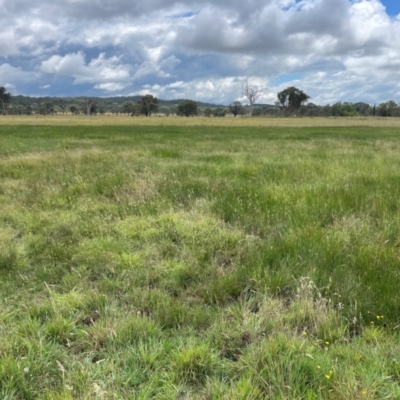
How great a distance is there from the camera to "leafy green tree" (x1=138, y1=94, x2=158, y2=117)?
14625cm

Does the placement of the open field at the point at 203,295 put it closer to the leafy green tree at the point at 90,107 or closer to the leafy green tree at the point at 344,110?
the leafy green tree at the point at 344,110

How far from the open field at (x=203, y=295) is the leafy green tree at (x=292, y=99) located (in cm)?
14294

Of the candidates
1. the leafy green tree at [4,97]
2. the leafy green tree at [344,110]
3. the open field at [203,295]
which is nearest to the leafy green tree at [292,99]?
the leafy green tree at [344,110]

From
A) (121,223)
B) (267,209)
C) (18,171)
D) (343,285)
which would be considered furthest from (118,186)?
(343,285)

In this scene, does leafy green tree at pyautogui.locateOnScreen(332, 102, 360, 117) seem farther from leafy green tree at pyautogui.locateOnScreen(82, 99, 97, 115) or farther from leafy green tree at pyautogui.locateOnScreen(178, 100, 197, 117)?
leafy green tree at pyautogui.locateOnScreen(82, 99, 97, 115)

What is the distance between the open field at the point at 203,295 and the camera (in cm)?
234

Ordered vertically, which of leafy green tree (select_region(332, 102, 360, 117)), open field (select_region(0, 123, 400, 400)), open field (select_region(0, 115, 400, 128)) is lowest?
open field (select_region(0, 123, 400, 400))

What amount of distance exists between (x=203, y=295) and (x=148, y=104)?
5877 inches

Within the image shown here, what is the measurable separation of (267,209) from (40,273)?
3.59 metres

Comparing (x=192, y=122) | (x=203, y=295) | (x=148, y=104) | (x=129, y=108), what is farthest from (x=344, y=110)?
(x=203, y=295)

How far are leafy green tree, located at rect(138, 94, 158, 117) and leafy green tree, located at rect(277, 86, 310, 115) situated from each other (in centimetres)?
5174

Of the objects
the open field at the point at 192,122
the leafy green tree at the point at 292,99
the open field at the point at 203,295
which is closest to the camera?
the open field at the point at 203,295

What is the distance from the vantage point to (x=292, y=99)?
465 ft

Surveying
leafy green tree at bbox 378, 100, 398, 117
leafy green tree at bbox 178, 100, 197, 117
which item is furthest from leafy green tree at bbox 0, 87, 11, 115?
leafy green tree at bbox 378, 100, 398, 117
